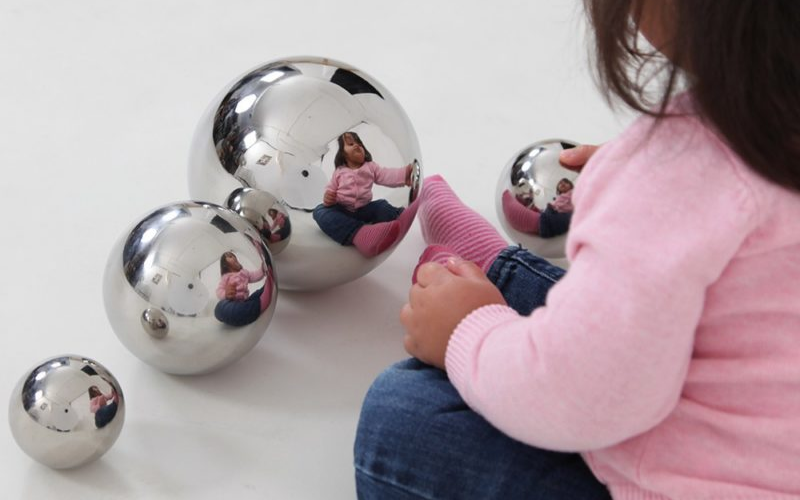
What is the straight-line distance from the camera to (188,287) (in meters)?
1.08

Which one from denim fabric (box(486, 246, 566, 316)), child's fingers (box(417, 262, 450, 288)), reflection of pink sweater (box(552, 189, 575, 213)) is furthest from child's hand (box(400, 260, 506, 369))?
reflection of pink sweater (box(552, 189, 575, 213))

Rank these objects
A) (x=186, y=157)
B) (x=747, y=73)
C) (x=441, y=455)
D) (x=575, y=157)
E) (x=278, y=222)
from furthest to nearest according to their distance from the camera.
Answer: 1. (x=186, y=157)
2. (x=575, y=157)
3. (x=278, y=222)
4. (x=441, y=455)
5. (x=747, y=73)

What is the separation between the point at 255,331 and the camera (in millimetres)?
1136

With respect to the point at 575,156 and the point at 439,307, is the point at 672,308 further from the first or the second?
the point at 575,156

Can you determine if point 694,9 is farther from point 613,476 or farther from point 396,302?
point 396,302

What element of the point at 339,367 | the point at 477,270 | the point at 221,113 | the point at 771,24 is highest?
the point at 771,24

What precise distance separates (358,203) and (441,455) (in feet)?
1.04

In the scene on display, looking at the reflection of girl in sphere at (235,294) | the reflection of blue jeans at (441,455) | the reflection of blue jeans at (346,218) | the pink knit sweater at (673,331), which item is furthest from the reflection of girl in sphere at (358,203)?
the pink knit sweater at (673,331)

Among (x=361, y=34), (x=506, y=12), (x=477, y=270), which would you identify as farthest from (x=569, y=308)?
(x=506, y=12)

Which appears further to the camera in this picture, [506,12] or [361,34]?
[506,12]

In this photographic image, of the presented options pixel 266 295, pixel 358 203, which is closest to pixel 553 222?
pixel 358 203

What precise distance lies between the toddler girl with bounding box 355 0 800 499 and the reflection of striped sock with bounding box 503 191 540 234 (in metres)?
0.38

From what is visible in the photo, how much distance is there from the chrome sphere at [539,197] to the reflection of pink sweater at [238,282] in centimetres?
36

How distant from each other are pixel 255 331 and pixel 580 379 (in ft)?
1.39
